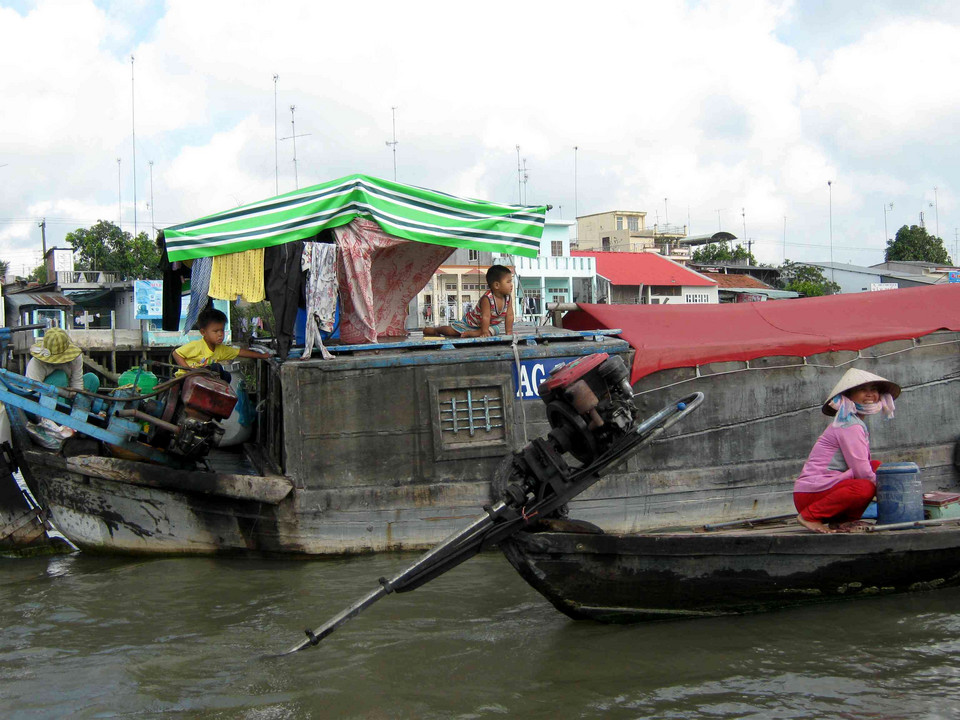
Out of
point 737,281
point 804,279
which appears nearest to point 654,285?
point 737,281

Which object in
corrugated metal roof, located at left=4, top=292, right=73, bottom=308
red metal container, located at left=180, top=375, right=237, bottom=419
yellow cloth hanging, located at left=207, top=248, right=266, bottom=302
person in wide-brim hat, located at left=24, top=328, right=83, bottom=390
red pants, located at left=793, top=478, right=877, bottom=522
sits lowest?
red pants, located at left=793, top=478, right=877, bottom=522

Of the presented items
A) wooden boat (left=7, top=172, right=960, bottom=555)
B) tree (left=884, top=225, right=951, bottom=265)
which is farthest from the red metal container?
tree (left=884, top=225, right=951, bottom=265)

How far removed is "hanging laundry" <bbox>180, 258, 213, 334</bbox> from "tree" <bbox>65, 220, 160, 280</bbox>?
108 ft

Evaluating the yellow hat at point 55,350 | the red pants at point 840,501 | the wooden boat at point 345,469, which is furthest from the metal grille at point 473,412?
the yellow hat at point 55,350

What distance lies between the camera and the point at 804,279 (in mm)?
44062

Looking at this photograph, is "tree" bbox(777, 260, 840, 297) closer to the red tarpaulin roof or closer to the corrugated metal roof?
the corrugated metal roof

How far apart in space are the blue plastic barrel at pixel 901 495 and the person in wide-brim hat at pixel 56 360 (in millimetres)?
6127

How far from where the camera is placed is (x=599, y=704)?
4.40 meters

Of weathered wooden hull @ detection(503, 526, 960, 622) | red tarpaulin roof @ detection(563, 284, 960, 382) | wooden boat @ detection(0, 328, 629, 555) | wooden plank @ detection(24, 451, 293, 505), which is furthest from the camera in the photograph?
red tarpaulin roof @ detection(563, 284, 960, 382)

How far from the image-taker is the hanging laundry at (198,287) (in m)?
7.47

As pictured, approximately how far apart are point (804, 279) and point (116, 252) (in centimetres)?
3467

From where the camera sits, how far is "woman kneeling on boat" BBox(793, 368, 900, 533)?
17.5ft

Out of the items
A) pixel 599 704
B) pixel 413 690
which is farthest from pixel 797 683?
pixel 413 690

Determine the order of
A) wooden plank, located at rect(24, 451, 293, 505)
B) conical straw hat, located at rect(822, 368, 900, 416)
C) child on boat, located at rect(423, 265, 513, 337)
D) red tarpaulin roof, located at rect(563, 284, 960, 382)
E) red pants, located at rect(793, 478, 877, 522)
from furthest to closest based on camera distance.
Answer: child on boat, located at rect(423, 265, 513, 337) < red tarpaulin roof, located at rect(563, 284, 960, 382) < wooden plank, located at rect(24, 451, 293, 505) < red pants, located at rect(793, 478, 877, 522) < conical straw hat, located at rect(822, 368, 900, 416)
